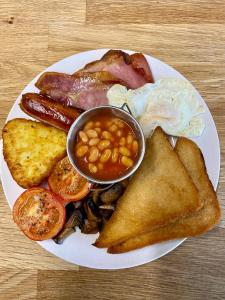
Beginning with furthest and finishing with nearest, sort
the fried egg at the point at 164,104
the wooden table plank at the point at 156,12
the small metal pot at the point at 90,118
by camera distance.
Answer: the wooden table plank at the point at 156,12
the fried egg at the point at 164,104
the small metal pot at the point at 90,118

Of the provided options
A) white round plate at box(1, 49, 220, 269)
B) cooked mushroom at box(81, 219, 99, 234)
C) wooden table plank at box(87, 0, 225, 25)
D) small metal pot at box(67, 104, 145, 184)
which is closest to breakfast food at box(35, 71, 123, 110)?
small metal pot at box(67, 104, 145, 184)

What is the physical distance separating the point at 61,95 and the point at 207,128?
61cm

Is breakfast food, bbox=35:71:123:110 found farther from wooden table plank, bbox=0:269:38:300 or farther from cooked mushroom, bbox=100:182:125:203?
wooden table plank, bbox=0:269:38:300

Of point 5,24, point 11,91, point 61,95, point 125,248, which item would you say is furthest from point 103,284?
point 5,24

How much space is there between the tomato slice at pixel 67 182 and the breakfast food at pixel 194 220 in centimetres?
25

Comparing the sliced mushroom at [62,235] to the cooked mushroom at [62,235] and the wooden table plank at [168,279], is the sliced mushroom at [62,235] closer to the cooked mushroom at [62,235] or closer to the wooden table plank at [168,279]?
the cooked mushroom at [62,235]

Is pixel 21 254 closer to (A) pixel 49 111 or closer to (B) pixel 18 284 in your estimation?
(B) pixel 18 284

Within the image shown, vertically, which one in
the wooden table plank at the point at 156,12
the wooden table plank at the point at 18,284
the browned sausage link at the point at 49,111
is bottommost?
the wooden table plank at the point at 18,284

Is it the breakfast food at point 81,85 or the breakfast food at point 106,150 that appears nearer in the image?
the breakfast food at point 106,150

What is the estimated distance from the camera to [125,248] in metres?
1.54

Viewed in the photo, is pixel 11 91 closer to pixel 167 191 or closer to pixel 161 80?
pixel 161 80

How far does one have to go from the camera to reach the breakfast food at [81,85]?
1673 millimetres

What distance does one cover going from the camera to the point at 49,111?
1.65 meters

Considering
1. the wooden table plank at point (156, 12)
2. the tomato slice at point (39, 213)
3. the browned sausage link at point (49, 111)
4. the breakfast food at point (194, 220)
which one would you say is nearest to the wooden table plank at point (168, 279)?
the breakfast food at point (194, 220)
